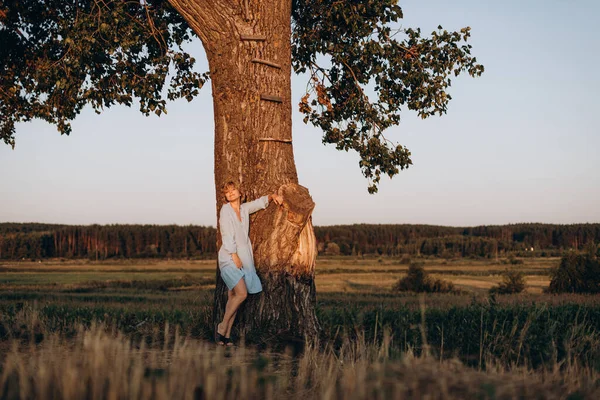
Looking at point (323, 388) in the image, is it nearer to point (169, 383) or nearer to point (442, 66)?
point (169, 383)

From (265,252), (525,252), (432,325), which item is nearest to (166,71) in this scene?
(265,252)

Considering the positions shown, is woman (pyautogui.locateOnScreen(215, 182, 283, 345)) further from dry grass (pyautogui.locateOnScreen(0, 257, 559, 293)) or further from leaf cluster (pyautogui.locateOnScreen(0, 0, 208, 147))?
dry grass (pyautogui.locateOnScreen(0, 257, 559, 293))

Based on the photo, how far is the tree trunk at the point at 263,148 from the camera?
30.9ft

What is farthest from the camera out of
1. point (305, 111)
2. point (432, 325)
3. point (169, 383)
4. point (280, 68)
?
point (305, 111)

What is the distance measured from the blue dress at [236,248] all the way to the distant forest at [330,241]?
366 feet

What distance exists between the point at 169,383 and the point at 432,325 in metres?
7.14

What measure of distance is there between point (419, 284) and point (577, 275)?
16069 mm

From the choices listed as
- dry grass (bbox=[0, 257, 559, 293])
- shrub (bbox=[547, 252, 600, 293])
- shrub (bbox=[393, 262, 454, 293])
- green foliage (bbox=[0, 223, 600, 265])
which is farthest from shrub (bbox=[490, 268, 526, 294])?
green foliage (bbox=[0, 223, 600, 265])

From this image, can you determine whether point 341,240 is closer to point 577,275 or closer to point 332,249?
point 332,249

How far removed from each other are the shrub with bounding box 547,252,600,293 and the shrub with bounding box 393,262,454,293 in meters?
13.9

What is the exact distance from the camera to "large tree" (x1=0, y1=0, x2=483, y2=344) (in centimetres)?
955

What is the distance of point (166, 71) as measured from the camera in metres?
13.0

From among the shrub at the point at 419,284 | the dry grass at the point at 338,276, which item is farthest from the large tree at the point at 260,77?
the shrub at the point at 419,284

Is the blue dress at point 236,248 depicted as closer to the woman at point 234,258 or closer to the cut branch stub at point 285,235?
the woman at point 234,258
